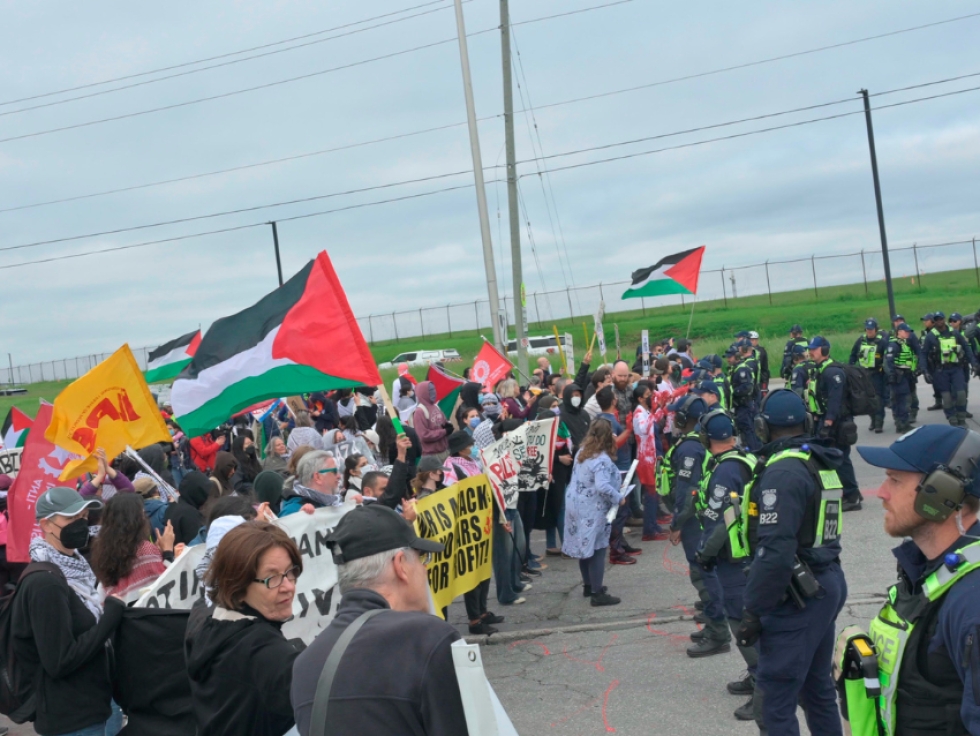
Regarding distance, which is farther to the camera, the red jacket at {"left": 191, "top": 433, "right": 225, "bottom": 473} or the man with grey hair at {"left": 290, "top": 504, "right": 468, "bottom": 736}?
the red jacket at {"left": 191, "top": 433, "right": 225, "bottom": 473}

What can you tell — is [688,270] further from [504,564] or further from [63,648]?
[63,648]

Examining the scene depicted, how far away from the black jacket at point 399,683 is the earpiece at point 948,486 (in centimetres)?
170

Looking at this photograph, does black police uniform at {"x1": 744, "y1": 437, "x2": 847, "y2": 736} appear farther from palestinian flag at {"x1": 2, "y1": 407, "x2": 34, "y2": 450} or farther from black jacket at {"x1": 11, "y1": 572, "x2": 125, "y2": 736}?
palestinian flag at {"x1": 2, "y1": 407, "x2": 34, "y2": 450}

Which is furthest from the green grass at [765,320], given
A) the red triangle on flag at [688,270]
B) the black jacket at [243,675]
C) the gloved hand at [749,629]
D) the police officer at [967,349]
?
Result: the black jacket at [243,675]

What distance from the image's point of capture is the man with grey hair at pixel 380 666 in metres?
2.26

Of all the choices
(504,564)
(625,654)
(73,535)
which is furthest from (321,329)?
(625,654)

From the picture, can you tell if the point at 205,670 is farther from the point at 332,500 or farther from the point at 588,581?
the point at 588,581

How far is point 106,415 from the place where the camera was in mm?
7574

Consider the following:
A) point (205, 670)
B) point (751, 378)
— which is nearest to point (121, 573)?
point (205, 670)

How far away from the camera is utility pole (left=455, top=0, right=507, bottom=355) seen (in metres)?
20.2

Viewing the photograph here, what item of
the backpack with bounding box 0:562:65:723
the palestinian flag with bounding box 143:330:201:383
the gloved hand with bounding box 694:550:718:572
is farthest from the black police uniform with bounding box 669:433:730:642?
the palestinian flag with bounding box 143:330:201:383

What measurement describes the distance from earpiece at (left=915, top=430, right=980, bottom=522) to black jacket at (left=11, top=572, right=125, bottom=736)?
11.3 feet

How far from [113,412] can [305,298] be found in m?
1.86

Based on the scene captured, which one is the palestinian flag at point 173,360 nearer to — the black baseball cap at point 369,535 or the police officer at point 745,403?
the police officer at point 745,403
